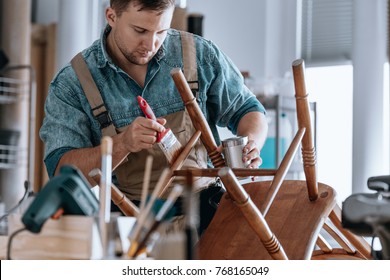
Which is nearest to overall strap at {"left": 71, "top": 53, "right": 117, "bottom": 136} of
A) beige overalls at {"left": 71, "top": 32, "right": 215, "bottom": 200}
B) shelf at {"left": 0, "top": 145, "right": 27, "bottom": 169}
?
beige overalls at {"left": 71, "top": 32, "right": 215, "bottom": 200}

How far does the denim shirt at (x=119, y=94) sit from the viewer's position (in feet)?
5.99

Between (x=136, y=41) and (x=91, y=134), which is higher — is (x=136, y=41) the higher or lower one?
the higher one

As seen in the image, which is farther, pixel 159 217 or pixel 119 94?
pixel 119 94

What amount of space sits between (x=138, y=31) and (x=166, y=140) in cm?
32

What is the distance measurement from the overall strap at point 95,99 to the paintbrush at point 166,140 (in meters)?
0.26

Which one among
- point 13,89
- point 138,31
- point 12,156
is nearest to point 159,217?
point 138,31

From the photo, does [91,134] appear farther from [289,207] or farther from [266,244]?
[266,244]

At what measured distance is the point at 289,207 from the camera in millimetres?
1615

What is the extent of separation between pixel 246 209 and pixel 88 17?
11.6ft

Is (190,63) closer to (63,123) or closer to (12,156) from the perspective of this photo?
(63,123)

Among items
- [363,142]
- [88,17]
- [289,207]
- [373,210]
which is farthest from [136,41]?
[88,17]

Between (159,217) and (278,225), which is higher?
(159,217)

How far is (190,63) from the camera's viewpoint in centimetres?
191
